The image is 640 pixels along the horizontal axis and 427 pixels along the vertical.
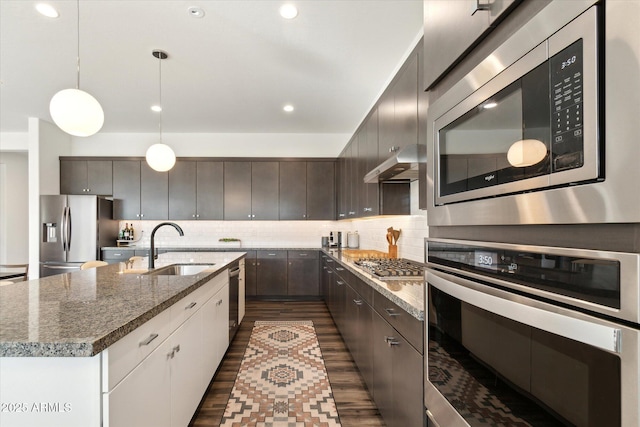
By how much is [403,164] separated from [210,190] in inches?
160

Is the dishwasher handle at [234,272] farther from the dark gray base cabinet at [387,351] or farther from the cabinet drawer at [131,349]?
the cabinet drawer at [131,349]

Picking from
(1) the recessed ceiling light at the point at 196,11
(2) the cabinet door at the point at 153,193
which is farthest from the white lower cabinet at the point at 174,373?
(2) the cabinet door at the point at 153,193

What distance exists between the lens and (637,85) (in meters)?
0.42

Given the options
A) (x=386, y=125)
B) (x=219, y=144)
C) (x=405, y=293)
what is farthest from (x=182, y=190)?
(x=405, y=293)

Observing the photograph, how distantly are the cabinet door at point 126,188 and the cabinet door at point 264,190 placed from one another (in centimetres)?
190

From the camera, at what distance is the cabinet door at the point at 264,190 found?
5.52 m

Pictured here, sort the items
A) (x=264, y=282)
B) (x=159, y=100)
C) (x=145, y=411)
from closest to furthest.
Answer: (x=145, y=411), (x=159, y=100), (x=264, y=282)

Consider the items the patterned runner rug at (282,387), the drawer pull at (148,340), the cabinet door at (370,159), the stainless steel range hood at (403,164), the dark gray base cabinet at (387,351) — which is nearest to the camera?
the drawer pull at (148,340)

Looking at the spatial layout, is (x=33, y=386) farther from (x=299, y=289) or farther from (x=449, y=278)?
(x=299, y=289)

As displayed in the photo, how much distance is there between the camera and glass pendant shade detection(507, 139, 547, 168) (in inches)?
23.0

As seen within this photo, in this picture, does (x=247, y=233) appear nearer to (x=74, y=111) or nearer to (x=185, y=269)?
(x=185, y=269)

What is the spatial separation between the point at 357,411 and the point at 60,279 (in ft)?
6.72

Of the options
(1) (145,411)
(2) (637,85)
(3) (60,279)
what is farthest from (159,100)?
(2) (637,85)

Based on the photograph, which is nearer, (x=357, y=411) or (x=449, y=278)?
(x=449, y=278)
